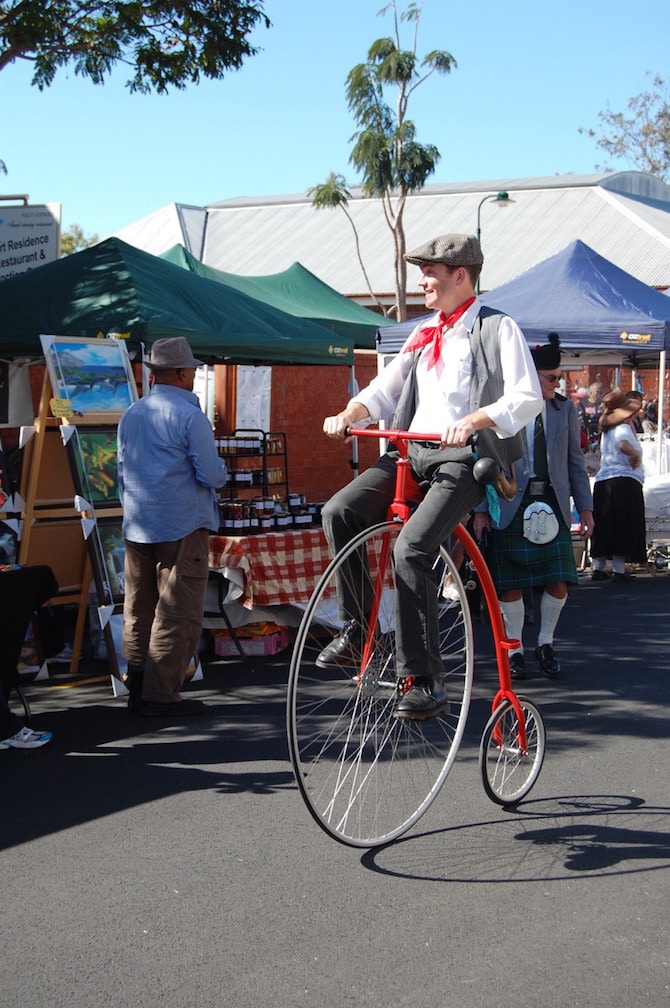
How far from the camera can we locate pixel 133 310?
8.64 meters

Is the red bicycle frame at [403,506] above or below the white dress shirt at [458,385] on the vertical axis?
below

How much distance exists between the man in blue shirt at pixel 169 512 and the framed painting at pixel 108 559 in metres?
0.61

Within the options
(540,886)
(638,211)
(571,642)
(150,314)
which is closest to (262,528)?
(150,314)

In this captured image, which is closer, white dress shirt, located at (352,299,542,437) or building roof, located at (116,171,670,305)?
white dress shirt, located at (352,299,542,437)

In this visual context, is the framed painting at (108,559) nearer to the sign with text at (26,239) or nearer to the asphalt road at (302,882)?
the asphalt road at (302,882)

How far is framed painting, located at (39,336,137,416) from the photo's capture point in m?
7.68

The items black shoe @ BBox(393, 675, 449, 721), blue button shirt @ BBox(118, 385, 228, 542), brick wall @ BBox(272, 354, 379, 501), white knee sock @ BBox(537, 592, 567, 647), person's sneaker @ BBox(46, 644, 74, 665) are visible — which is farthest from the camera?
brick wall @ BBox(272, 354, 379, 501)

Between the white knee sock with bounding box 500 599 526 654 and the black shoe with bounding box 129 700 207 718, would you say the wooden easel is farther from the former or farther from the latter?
the white knee sock with bounding box 500 599 526 654

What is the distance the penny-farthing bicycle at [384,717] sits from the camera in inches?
172

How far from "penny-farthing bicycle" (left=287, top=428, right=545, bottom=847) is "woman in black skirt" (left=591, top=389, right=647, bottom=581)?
782 centimetres

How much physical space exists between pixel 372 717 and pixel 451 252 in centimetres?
184

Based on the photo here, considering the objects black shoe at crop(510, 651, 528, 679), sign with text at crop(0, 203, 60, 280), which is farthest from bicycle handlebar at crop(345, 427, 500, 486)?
sign with text at crop(0, 203, 60, 280)

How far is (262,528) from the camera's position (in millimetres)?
8758

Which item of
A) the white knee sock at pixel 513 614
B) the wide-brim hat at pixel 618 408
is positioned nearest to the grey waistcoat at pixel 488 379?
the white knee sock at pixel 513 614
